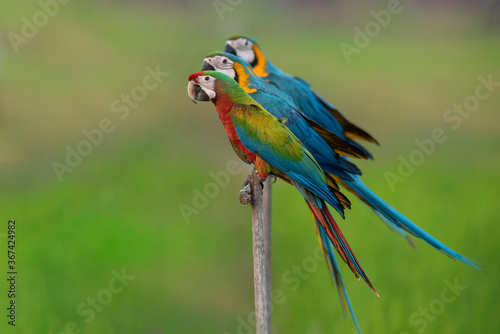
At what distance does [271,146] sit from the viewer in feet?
3.67

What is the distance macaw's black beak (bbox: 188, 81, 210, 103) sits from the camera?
3.77 ft

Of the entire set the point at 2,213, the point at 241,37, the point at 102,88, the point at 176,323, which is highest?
the point at 102,88

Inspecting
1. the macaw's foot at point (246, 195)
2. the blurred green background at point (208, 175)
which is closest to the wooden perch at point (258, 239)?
the macaw's foot at point (246, 195)

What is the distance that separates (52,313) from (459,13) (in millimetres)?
2402

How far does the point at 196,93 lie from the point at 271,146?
0.21 m

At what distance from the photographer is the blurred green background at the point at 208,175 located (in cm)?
193

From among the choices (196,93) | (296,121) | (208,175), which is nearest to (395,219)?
(296,121)

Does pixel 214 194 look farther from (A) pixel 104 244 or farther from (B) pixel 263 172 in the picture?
(B) pixel 263 172

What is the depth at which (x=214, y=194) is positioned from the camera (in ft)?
7.34

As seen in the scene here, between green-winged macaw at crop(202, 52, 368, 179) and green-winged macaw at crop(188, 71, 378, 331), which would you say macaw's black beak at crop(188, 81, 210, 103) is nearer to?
green-winged macaw at crop(188, 71, 378, 331)

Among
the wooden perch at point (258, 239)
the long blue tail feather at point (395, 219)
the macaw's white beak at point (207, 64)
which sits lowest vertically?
the long blue tail feather at point (395, 219)

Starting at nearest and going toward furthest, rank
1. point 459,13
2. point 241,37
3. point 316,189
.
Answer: point 316,189, point 241,37, point 459,13

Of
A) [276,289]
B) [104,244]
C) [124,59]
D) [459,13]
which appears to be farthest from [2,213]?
[459,13]

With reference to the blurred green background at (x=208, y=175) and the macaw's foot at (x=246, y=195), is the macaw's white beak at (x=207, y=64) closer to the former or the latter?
the macaw's foot at (x=246, y=195)
